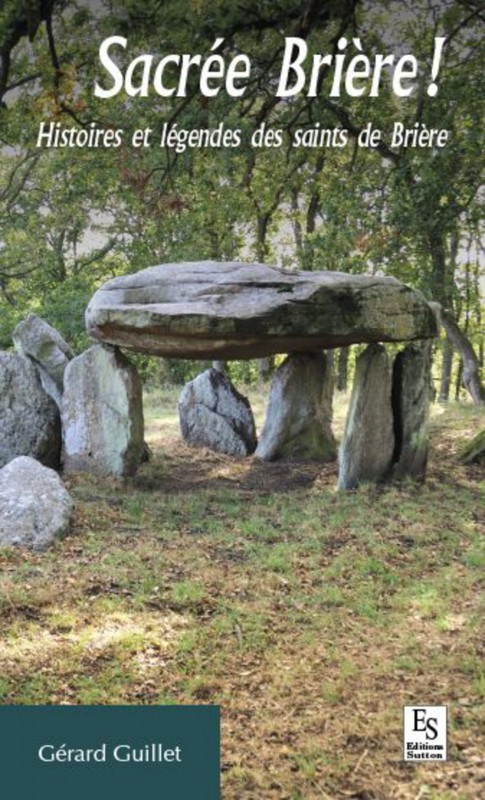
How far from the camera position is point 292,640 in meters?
5.66

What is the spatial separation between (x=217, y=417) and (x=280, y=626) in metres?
8.09

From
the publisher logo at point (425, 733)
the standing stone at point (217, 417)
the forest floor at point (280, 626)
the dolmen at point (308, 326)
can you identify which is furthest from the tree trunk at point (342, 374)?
the publisher logo at point (425, 733)

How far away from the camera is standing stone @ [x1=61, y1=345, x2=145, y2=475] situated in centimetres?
1076

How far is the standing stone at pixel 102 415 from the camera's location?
10.8 metres

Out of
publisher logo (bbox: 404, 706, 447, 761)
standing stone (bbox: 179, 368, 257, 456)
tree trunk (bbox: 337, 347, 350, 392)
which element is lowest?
publisher logo (bbox: 404, 706, 447, 761)

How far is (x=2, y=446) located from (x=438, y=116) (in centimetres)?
979

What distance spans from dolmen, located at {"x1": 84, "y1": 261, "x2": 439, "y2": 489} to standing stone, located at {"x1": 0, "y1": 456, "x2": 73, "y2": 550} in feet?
8.58

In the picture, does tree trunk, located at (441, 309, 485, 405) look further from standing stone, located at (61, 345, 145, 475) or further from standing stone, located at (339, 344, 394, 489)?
standing stone, located at (61, 345, 145, 475)

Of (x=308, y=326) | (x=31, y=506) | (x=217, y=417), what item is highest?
(x=308, y=326)

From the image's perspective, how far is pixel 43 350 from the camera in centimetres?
1229

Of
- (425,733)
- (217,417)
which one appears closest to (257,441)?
(217,417)

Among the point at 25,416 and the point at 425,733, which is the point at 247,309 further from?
the point at 425,733

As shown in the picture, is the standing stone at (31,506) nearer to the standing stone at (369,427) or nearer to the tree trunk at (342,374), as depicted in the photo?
the standing stone at (369,427)

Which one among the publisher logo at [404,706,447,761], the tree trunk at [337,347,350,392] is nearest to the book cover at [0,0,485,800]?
the publisher logo at [404,706,447,761]
